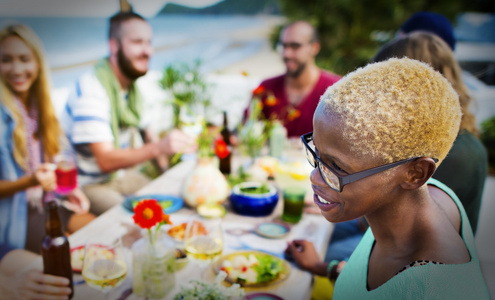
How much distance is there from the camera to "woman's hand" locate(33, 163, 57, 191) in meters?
1.88

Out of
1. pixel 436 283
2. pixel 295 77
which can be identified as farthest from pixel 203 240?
pixel 295 77

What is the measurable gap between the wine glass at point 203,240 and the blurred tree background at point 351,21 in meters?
3.49

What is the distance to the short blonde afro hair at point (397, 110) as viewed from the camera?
0.63 meters

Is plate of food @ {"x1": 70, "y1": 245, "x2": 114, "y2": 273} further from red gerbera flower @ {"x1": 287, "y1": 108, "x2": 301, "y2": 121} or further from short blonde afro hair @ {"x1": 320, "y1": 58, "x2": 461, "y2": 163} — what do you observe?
red gerbera flower @ {"x1": 287, "y1": 108, "x2": 301, "y2": 121}

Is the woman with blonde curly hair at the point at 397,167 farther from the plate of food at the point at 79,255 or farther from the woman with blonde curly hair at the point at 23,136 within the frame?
the woman with blonde curly hair at the point at 23,136

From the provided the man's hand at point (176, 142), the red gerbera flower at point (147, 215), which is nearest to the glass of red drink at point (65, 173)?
the man's hand at point (176, 142)

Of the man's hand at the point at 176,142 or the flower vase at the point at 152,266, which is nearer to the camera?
the flower vase at the point at 152,266

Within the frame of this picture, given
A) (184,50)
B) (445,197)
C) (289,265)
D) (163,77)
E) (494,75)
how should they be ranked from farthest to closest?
1. (184,50)
2. (494,75)
3. (163,77)
4. (289,265)
5. (445,197)

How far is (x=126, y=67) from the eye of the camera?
8.21ft

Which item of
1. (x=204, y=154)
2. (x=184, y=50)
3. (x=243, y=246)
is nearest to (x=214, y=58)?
(x=184, y=50)

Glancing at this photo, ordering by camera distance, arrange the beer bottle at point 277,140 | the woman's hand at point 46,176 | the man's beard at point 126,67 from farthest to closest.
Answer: the man's beard at point 126,67 → the beer bottle at point 277,140 → the woman's hand at point 46,176

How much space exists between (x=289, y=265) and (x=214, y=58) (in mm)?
4700

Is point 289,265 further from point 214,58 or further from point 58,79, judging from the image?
point 214,58

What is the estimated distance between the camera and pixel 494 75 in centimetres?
395
